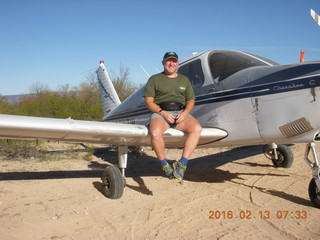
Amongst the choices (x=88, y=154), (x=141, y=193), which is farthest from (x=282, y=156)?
(x=88, y=154)

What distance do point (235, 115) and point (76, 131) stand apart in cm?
223

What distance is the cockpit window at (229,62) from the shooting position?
14.5ft

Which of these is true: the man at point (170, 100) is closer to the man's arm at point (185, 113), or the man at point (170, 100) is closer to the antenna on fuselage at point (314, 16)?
the man's arm at point (185, 113)

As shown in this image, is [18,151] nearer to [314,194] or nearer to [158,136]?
[158,136]

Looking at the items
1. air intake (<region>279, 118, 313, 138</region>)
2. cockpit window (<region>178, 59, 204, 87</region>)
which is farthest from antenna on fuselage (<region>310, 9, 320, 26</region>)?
cockpit window (<region>178, 59, 204, 87</region>)

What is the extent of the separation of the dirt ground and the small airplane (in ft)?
1.76

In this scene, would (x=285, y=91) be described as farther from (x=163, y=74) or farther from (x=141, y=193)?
(x=141, y=193)

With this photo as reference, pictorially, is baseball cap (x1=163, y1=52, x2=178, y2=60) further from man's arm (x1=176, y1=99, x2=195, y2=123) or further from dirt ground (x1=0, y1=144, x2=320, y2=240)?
dirt ground (x1=0, y1=144, x2=320, y2=240)

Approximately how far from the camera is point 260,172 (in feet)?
19.1

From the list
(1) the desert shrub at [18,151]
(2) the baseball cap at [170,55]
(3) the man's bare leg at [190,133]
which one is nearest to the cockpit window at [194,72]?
(2) the baseball cap at [170,55]

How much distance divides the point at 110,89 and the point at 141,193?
5.29 meters
